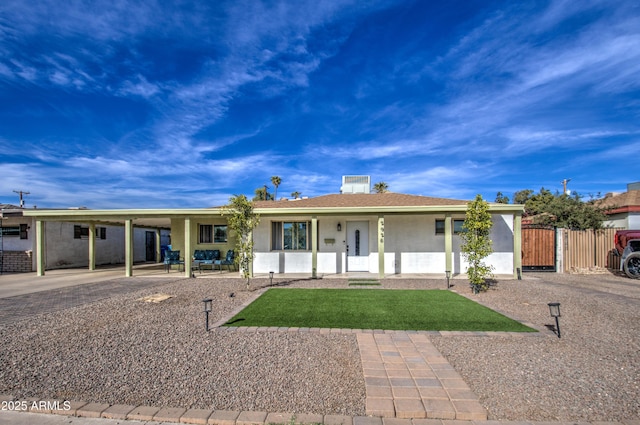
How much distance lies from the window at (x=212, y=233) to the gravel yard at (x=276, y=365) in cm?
786

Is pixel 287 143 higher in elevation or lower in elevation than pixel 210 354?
higher

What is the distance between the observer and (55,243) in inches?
580

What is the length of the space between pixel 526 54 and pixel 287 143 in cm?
1355

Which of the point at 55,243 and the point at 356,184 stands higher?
the point at 356,184

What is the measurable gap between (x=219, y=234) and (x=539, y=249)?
14.6 meters

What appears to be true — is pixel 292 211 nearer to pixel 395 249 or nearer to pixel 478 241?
pixel 395 249

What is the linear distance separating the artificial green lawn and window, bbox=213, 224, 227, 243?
21.3 ft

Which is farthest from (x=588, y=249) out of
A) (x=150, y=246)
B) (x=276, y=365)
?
(x=150, y=246)

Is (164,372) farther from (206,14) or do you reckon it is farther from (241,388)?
(206,14)

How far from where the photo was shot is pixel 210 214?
38.3 feet

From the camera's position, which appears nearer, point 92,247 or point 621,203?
point 92,247

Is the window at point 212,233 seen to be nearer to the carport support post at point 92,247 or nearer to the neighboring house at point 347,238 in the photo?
the neighboring house at point 347,238

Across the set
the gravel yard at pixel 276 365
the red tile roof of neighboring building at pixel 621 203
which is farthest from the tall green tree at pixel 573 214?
the gravel yard at pixel 276 365

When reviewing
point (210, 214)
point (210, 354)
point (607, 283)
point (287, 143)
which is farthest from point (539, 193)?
point (210, 354)
